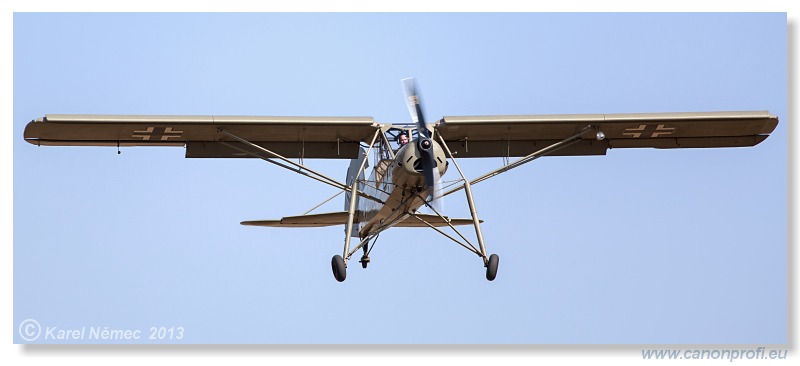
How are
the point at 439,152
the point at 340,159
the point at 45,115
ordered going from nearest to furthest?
the point at 439,152 < the point at 45,115 < the point at 340,159

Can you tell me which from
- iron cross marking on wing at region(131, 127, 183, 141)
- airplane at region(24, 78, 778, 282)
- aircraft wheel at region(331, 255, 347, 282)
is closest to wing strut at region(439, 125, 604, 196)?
airplane at region(24, 78, 778, 282)

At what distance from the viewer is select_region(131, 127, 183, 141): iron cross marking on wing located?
22953 mm

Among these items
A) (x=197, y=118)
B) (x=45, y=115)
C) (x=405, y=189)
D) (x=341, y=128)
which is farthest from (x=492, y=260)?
(x=45, y=115)

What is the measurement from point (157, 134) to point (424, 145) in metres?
4.63

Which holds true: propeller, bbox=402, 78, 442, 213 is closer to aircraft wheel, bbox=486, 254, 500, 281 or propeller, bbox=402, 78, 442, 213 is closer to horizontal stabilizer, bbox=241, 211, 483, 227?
aircraft wheel, bbox=486, 254, 500, 281

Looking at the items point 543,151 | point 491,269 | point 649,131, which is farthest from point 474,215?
point 649,131

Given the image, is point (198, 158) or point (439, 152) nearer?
point (439, 152)

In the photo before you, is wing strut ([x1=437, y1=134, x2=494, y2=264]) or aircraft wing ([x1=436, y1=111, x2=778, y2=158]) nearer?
wing strut ([x1=437, y1=134, x2=494, y2=264])

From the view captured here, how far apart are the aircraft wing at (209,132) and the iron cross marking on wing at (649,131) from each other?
4054mm

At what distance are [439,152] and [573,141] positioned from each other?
3.92 m

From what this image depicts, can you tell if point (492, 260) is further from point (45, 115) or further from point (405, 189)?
point (45, 115)

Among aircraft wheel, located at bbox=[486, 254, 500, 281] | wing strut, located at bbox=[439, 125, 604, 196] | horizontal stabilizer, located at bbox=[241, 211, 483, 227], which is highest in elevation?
wing strut, located at bbox=[439, 125, 604, 196]

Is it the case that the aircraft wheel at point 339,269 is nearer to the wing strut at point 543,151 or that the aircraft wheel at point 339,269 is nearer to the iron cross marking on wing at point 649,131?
the wing strut at point 543,151

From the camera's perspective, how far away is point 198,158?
77.6 ft
